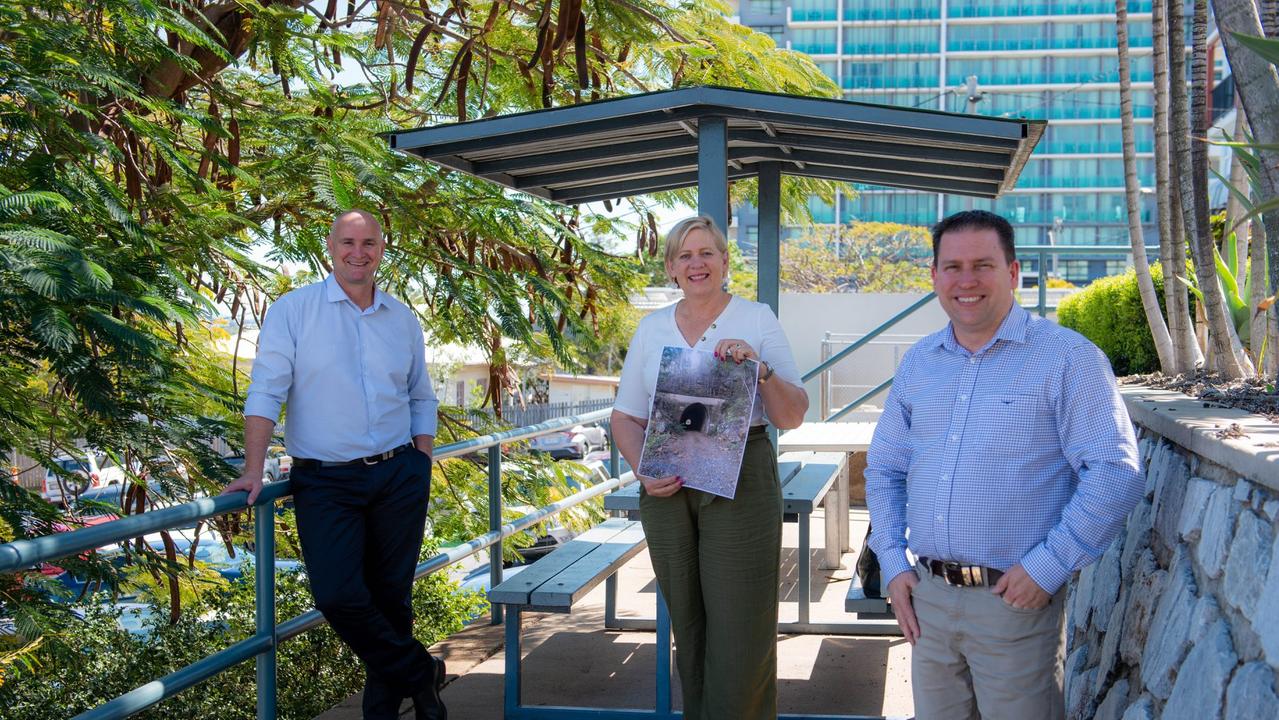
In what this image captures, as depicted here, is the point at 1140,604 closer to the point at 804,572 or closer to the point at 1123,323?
the point at 804,572

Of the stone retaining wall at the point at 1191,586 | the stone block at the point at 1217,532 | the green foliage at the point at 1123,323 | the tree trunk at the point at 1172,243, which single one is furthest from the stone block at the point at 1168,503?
the green foliage at the point at 1123,323

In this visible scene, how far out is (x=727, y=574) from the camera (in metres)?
3.64

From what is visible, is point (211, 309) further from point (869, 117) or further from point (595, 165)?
point (869, 117)

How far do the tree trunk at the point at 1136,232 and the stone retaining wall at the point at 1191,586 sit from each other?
7.91ft

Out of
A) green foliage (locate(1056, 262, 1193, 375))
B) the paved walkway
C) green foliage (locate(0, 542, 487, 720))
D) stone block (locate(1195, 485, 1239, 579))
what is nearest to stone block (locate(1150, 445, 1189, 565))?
stone block (locate(1195, 485, 1239, 579))

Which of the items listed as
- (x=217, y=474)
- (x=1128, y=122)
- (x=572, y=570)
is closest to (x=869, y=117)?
(x=572, y=570)

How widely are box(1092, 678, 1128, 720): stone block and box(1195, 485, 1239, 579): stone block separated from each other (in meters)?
0.61

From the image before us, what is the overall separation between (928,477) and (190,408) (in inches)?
121

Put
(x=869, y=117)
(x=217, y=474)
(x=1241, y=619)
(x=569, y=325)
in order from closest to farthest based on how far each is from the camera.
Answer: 1. (x=1241, y=619)
2. (x=869, y=117)
3. (x=217, y=474)
4. (x=569, y=325)

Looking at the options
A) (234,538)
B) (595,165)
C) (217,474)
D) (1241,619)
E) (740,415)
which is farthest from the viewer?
(234,538)

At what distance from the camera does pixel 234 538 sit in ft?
21.8

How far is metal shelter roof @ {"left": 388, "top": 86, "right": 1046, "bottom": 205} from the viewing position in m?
4.09

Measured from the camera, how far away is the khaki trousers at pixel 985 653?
2.76 m

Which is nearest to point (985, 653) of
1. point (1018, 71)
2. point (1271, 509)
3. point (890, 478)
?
point (890, 478)
